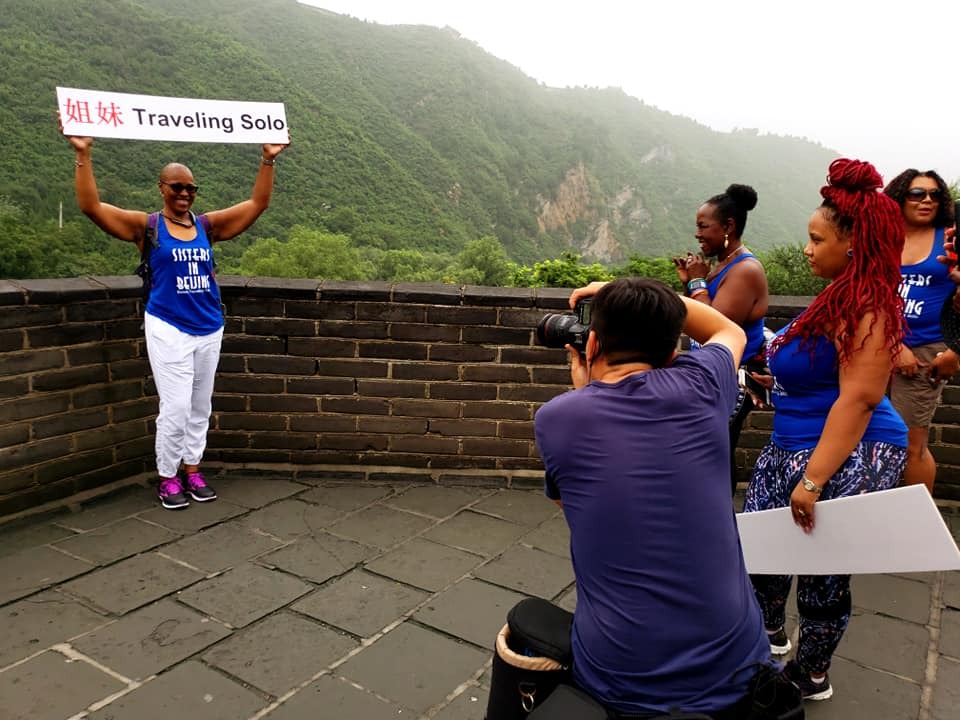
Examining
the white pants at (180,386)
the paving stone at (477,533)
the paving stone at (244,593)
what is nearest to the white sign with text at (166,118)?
the white pants at (180,386)

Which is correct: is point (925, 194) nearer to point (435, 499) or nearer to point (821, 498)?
point (821, 498)

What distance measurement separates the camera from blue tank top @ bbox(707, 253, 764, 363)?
3012 millimetres

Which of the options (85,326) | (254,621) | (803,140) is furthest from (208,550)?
(803,140)

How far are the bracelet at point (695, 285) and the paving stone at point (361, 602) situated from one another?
1.67 m

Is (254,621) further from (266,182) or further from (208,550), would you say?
(266,182)

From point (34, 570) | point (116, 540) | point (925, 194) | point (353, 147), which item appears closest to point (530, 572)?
point (116, 540)

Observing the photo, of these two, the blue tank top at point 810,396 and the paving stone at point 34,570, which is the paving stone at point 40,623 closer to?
the paving stone at point 34,570

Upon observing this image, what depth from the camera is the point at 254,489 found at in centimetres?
431

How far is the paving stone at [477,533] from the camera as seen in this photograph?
372 centimetres

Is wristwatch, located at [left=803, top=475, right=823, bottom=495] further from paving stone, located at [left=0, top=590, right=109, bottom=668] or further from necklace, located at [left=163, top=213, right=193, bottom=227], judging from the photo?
necklace, located at [left=163, top=213, right=193, bottom=227]

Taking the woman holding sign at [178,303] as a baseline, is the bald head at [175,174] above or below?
above

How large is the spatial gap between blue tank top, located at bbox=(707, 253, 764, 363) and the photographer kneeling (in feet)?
5.04

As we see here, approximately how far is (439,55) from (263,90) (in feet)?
122

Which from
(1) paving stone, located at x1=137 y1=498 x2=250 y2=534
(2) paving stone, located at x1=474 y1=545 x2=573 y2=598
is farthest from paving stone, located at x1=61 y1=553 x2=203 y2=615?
(2) paving stone, located at x1=474 y1=545 x2=573 y2=598
